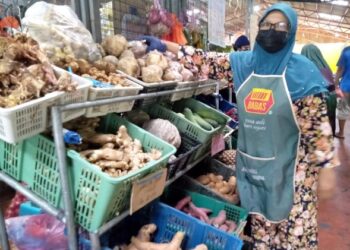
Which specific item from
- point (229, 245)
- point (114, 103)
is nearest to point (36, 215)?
point (114, 103)

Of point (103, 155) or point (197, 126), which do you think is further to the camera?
point (197, 126)

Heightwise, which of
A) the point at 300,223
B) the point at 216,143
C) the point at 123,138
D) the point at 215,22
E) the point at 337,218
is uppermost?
the point at 215,22

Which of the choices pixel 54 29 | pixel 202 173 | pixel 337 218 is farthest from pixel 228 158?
pixel 54 29

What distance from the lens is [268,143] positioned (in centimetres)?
170

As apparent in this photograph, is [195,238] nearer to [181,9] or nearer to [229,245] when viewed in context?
[229,245]

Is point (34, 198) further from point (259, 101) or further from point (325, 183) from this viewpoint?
point (325, 183)

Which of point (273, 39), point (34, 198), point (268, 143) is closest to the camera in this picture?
point (34, 198)

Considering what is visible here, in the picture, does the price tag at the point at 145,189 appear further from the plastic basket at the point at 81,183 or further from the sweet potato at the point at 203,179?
the sweet potato at the point at 203,179

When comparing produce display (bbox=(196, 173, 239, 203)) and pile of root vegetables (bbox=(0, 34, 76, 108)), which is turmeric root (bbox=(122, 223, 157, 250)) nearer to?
produce display (bbox=(196, 173, 239, 203))

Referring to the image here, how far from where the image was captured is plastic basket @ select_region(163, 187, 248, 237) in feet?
6.59

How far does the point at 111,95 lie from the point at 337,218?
303 cm

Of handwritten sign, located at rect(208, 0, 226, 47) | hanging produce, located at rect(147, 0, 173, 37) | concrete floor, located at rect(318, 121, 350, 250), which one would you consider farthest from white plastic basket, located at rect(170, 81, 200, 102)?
concrete floor, located at rect(318, 121, 350, 250)

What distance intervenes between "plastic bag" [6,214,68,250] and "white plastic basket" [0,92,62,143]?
563 millimetres

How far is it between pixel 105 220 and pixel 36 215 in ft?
1.54
